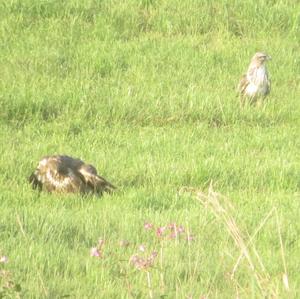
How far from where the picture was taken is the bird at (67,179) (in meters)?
9.33

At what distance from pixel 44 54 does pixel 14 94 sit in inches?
77.7

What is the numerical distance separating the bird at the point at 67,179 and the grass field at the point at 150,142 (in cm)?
18

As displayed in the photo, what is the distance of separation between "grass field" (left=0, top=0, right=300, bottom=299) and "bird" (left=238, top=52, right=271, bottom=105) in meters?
0.16

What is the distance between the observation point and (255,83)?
538 inches

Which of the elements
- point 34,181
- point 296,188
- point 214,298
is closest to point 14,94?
point 34,181

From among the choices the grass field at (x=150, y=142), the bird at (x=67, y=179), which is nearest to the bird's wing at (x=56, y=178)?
the bird at (x=67, y=179)

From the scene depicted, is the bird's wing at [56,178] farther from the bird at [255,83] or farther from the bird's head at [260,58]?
the bird's head at [260,58]

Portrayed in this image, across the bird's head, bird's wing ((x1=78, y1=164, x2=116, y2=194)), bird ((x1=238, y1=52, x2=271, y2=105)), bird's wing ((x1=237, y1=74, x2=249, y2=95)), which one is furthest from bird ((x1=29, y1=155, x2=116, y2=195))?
the bird's head

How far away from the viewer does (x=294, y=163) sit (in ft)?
34.0

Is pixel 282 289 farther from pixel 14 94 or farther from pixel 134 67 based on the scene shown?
pixel 134 67

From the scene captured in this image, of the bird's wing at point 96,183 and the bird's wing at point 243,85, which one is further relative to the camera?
the bird's wing at point 243,85

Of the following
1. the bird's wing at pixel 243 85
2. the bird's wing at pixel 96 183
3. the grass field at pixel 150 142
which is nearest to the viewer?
the grass field at pixel 150 142

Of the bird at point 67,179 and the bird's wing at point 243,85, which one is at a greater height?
the bird at point 67,179

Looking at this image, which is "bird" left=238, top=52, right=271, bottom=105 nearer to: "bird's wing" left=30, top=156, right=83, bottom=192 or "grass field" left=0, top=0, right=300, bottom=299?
"grass field" left=0, top=0, right=300, bottom=299
